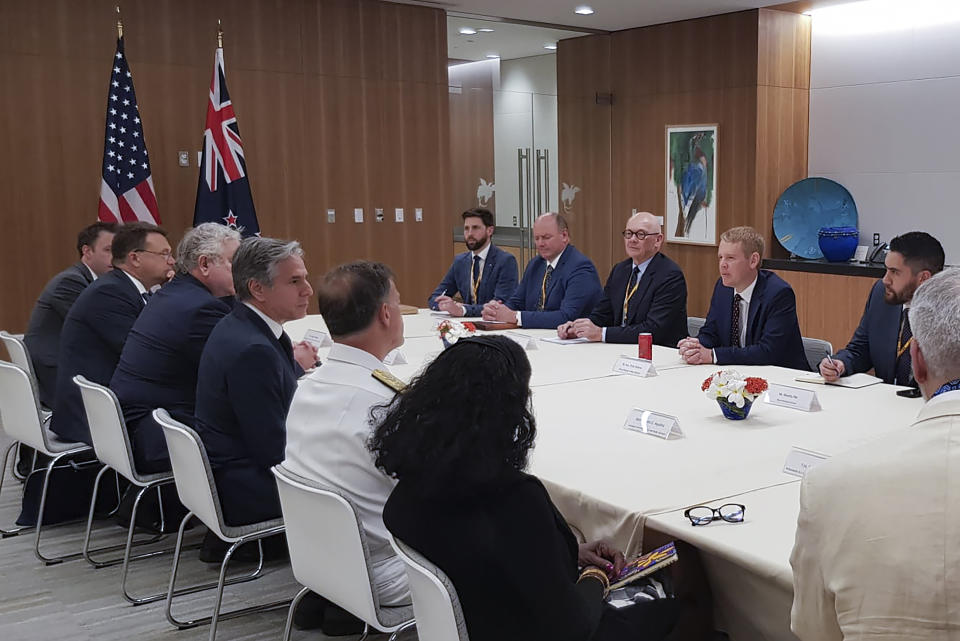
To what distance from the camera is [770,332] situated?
4781 millimetres

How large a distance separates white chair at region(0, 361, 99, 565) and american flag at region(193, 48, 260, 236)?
136 inches

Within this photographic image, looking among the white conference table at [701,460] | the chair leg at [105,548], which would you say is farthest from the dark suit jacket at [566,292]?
the chair leg at [105,548]

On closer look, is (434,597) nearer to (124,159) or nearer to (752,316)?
(752,316)

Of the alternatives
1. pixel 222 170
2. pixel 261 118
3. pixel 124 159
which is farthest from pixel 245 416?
pixel 261 118

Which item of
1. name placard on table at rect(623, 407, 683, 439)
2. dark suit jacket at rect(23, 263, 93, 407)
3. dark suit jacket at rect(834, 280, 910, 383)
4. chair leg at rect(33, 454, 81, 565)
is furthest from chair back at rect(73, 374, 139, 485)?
dark suit jacket at rect(834, 280, 910, 383)

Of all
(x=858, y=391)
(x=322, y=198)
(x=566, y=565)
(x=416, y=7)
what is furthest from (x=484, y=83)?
(x=566, y=565)

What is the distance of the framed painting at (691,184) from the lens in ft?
32.9

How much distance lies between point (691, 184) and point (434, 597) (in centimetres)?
872

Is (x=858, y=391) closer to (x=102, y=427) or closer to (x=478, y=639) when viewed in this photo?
(x=478, y=639)

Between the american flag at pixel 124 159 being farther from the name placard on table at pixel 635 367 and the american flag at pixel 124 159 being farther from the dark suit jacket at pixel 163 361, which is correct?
the name placard on table at pixel 635 367

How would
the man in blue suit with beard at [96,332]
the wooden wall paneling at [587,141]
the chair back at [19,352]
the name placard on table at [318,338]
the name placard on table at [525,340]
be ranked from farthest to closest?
the wooden wall paneling at [587,141] → the name placard on table at [318,338] → the name placard on table at [525,340] → the chair back at [19,352] → the man in blue suit with beard at [96,332]

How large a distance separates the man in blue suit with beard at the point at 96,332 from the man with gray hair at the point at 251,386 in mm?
1184

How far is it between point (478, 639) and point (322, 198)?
23.7ft

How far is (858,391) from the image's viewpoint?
4016 mm
